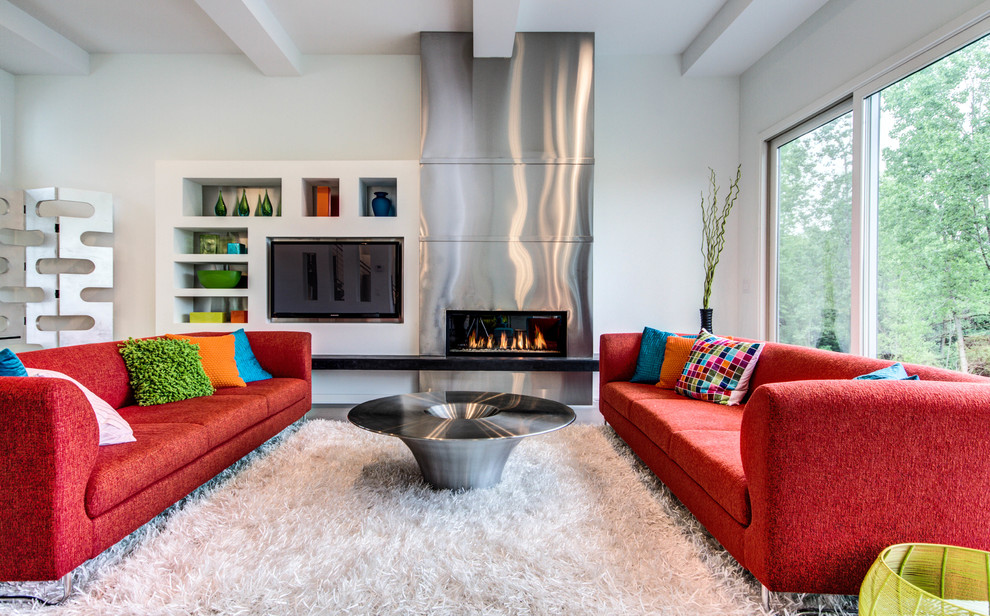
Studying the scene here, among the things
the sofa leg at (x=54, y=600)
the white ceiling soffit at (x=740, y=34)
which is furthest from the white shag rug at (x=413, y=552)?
the white ceiling soffit at (x=740, y=34)

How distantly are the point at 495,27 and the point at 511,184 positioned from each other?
114cm

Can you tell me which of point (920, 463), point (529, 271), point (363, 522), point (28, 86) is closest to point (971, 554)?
point (920, 463)

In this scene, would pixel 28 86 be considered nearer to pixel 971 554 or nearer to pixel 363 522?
pixel 363 522

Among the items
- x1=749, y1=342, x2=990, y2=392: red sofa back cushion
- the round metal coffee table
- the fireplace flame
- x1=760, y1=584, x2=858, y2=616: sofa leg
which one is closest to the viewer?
x1=760, y1=584, x2=858, y2=616: sofa leg

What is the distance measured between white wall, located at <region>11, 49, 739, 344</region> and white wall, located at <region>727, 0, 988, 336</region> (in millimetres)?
227

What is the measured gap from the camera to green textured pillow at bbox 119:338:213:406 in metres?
2.42

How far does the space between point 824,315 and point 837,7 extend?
1958 mm

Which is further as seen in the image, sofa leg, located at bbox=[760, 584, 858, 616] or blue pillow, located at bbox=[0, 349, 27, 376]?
blue pillow, located at bbox=[0, 349, 27, 376]

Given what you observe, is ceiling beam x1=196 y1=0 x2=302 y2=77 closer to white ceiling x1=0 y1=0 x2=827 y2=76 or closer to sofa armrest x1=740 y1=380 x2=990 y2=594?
white ceiling x1=0 y1=0 x2=827 y2=76

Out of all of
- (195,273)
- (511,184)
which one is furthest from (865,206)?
(195,273)

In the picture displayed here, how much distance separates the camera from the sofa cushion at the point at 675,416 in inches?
81.2

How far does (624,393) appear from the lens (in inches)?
110

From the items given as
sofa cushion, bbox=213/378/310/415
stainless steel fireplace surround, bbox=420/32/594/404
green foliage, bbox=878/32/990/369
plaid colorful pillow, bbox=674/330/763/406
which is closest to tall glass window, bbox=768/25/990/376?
green foliage, bbox=878/32/990/369

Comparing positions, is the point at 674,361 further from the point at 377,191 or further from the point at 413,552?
the point at 377,191
